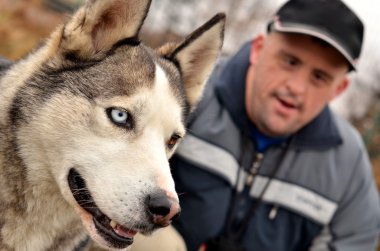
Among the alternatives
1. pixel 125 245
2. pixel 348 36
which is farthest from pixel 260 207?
pixel 125 245

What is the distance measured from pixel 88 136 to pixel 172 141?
532 millimetres

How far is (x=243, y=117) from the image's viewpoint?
3.90 metres

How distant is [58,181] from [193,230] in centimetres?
179

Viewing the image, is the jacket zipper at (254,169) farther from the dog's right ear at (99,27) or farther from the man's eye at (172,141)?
the dog's right ear at (99,27)

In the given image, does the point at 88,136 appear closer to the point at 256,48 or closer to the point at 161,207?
the point at 161,207

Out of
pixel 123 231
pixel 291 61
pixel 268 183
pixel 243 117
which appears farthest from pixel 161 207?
pixel 291 61

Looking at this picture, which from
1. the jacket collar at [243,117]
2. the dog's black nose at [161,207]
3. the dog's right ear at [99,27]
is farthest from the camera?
the jacket collar at [243,117]

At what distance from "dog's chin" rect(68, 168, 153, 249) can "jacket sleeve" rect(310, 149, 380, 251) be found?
225cm

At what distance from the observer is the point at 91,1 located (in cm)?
227

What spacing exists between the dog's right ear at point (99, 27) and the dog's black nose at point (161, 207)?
0.78 m

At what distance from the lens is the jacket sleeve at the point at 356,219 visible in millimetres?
3947

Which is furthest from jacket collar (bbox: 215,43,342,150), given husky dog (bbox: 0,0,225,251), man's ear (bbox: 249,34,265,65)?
husky dog (bbox: 0,0,225,251)

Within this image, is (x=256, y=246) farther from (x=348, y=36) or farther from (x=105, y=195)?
(x=105, y=195)

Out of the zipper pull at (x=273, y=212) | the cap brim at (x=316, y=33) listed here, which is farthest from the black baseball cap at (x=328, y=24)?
the zipper pull at (x=273, y=212)
